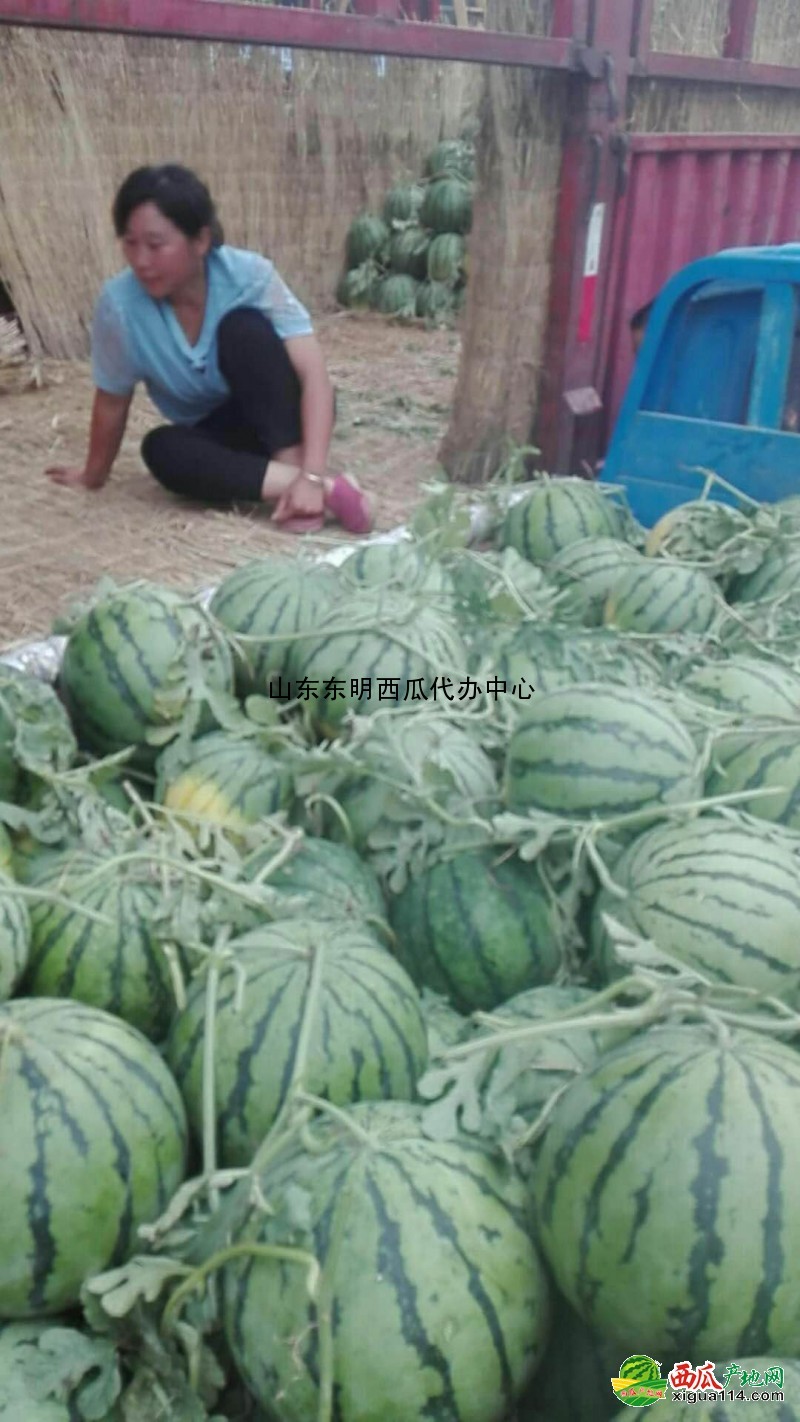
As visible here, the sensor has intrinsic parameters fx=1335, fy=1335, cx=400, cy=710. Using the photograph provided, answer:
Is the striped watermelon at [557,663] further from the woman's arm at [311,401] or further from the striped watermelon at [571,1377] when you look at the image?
the woman's arm at [311,401]

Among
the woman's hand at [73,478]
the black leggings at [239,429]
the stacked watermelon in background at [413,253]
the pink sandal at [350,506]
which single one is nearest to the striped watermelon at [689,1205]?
the pink sandal at [350,506]

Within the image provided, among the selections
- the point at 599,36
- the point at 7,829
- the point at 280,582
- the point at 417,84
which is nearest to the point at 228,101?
the point at 417,84

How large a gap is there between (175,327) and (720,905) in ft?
10.2

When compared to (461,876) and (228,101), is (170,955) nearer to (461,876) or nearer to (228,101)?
(461,876)

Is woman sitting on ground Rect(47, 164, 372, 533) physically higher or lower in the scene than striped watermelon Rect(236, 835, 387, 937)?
higher

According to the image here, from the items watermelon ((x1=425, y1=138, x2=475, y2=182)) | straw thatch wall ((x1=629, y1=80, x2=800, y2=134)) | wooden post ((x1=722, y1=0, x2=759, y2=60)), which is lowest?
watermelon ((x1=425, y1=138, x2=475, y2=182))

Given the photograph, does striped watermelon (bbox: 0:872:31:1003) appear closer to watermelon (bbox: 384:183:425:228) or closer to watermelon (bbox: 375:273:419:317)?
watermelon (bbox: 375:273:419:317)

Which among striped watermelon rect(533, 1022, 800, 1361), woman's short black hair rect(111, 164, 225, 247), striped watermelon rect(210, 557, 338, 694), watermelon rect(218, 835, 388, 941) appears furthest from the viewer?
woman's short black hair rect(111, 164, 225, 247)

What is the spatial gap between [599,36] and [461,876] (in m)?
3.23

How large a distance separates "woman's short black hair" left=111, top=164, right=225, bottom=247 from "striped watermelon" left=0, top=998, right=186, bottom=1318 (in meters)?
2.99

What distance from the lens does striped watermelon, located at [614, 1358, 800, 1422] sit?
1016 mm

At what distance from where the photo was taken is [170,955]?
1.60 meters

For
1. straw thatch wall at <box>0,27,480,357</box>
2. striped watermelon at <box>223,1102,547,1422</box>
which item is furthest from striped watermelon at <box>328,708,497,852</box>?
straw thatch wall at <box>0,27,480,357</box>

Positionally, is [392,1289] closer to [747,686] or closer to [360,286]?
[747,686]
